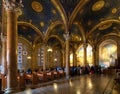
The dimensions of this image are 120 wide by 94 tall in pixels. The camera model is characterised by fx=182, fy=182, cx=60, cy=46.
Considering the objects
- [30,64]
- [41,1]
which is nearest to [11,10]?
[41,1]

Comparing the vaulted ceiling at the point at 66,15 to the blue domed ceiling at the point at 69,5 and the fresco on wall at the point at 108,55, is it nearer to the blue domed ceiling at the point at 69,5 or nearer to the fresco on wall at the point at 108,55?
the blue domed ceiling at the point at 69,5

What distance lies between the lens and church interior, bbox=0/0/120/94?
28.2 feet

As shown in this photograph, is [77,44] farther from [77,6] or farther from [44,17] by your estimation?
[77,6]

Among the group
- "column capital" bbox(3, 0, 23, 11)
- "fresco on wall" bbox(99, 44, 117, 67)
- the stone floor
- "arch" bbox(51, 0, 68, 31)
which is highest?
"arch" bbox(51, 0, 68, 31)

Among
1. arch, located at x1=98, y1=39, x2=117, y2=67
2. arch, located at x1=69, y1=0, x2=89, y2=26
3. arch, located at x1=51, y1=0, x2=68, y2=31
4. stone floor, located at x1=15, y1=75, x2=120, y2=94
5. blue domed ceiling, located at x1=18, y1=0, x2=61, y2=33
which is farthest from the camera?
arch, located at x1=98, y1=39, x2=117, y2=67

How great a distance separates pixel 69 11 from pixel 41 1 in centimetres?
292

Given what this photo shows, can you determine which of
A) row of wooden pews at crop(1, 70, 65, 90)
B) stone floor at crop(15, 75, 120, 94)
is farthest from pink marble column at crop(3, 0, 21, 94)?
row of wooden pews at crop(1, 70, 65, 90)

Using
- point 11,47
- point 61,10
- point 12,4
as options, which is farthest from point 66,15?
point 11,47

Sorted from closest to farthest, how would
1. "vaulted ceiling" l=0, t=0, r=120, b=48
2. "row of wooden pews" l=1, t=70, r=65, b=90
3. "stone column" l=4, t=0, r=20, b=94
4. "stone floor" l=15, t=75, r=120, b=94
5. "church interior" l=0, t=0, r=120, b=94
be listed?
"stone column" l=4, t=0, r=20, b=94
"church interior" l=0, t=0, r=120, b=94
"stone floor" l=15, t=75, r=120, b=94
"row of wooden pews" l=1, t=70, r=65, b=90
"vaulted ceiling" l=0, t=0, r=120, b=48

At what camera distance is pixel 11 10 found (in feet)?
27.7

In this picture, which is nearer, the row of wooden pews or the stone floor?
the stone floor

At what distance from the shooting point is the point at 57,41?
33375mm

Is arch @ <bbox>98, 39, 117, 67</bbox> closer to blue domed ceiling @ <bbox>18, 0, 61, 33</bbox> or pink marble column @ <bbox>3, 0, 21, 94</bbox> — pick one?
blue domed ceiling @ <bbox>18, 0, 61, 33</bbox>

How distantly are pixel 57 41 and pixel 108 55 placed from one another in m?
10.2
